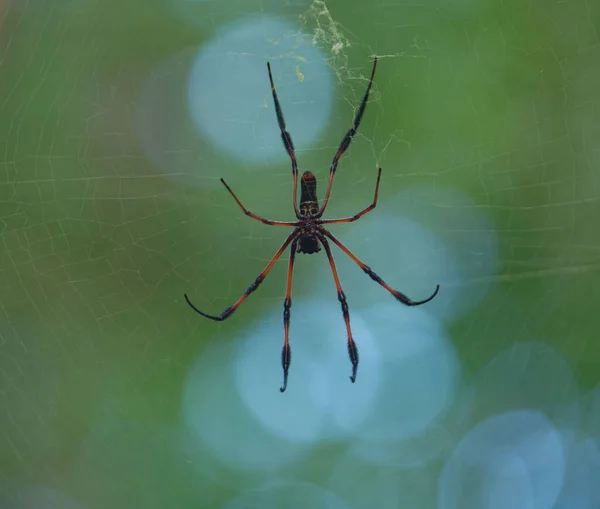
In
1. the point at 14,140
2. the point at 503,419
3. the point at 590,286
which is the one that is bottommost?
the point at 503,419

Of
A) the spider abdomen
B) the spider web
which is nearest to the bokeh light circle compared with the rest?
the spider web

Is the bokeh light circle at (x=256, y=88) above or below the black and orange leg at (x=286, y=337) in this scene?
above

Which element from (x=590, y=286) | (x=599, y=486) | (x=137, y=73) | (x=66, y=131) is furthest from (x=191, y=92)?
(x=599, y=486)

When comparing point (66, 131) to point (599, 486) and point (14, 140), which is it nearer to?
point (14, 140)

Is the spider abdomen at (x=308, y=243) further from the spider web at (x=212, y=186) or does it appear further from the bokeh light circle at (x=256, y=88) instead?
the spider web at (x=212, y=186)

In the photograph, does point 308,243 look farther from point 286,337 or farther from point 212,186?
point 212,186

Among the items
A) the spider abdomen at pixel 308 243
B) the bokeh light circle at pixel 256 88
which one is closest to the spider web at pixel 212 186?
the bokeh light circle at pixel 256 88

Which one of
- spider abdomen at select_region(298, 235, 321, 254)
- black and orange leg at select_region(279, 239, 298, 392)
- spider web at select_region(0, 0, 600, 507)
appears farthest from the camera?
spider web at select_region(0, 0, 600, 507)

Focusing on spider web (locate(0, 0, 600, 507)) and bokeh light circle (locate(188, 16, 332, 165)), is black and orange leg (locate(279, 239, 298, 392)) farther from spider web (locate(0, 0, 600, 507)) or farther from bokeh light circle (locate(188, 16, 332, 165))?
spider web (locate(0, 0, 600, 507))
